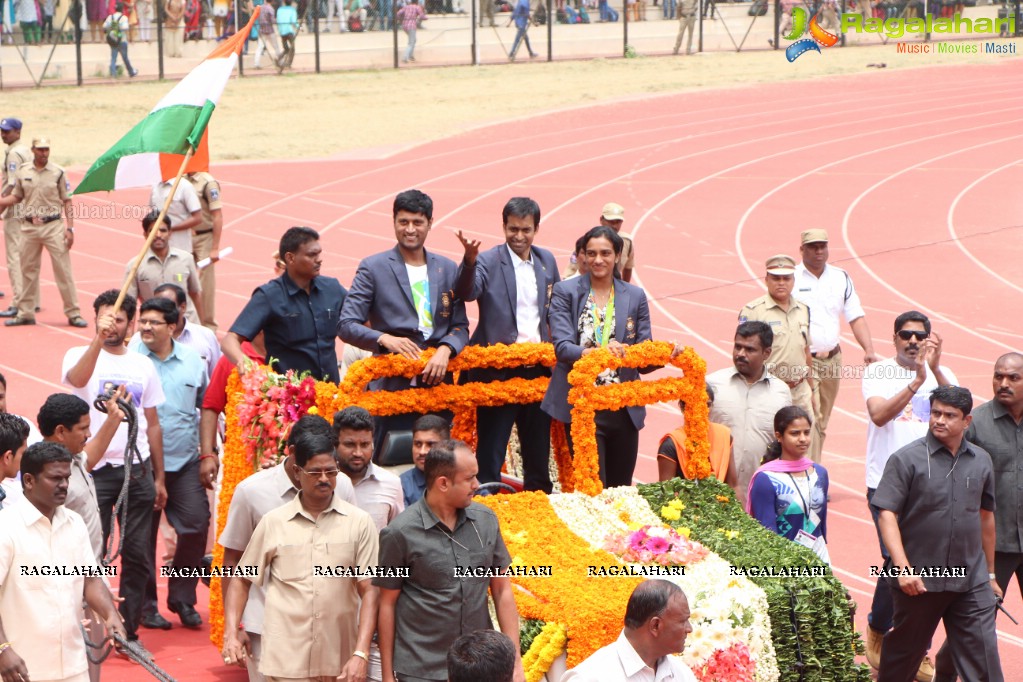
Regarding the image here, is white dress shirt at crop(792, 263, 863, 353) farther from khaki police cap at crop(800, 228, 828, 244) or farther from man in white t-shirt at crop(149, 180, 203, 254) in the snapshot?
man in white t-shirt at crop(149, 180, 203, 254)

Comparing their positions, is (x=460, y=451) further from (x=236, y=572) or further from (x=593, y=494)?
(x=593, y=494)

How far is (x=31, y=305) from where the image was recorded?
15.7 m

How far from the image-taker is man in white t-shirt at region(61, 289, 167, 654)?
7855 millimetres

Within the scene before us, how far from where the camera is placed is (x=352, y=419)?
22.1ft

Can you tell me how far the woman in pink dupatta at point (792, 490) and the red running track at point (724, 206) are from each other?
1.91m

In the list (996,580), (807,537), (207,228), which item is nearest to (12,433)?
(807,537)

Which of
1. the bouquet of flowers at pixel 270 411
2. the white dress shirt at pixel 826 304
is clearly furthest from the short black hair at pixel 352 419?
the white dress shirt at pixel 826 304

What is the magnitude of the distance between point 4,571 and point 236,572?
966 millimetres

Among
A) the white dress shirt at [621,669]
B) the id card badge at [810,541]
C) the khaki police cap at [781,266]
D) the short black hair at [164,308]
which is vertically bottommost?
the id card badge at [810,541]

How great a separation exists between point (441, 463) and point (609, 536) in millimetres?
1482

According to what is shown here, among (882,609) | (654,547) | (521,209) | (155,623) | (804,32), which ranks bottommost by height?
(155,623)

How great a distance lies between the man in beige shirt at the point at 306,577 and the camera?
6219 millimetres

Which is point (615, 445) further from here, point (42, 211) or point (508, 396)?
point (42, 211)

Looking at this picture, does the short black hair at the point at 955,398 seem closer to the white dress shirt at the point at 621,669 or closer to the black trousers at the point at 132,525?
the white dress shirt at the point at 621,669
